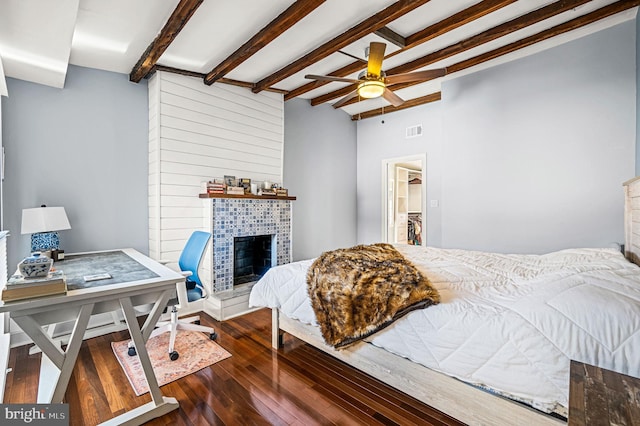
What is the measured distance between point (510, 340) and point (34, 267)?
234 cm

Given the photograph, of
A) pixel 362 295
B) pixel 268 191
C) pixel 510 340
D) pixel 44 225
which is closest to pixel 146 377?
pixel 362 295

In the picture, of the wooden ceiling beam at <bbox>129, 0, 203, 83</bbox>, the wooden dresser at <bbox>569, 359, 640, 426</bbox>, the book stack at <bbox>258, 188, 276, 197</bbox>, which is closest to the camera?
the wooden dresser at <bbox>569, 359, 640, 426</bbox>

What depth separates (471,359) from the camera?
1450 mm

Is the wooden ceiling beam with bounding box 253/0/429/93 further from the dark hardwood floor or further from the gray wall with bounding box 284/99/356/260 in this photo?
the dark hardwood floor

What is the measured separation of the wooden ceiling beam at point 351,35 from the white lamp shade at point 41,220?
263 cm

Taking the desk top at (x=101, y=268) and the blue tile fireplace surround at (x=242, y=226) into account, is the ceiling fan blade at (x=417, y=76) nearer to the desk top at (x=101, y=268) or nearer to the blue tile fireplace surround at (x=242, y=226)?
the blue tile fireplace surround at (x=242, y=226)

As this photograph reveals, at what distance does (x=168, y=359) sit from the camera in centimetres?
239

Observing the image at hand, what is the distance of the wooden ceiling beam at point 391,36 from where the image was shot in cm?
284

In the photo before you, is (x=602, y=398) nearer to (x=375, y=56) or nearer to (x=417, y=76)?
(x=375, y=56)

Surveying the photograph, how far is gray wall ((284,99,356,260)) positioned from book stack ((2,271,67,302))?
3.44 m

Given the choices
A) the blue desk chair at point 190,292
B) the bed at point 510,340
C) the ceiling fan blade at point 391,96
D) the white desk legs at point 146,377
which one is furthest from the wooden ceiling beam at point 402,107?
the white desk legs at point 146,377

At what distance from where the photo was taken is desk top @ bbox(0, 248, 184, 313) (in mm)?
1463

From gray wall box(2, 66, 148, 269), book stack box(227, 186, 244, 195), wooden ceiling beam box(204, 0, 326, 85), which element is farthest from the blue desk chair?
wooden ceiling beam box(204, 0, 326, 85)

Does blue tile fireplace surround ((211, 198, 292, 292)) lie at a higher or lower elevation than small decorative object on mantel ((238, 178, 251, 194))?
lower
